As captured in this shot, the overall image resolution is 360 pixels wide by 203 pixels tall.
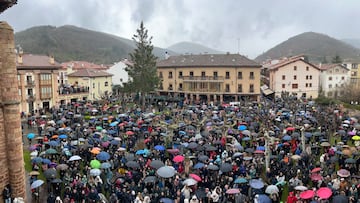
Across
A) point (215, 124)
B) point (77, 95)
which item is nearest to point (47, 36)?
point (77, 95)

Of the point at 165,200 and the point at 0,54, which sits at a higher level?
the point at 0,54

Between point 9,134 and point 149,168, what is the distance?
7371mm

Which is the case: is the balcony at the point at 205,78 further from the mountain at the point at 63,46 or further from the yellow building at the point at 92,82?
the mountain at the point at 63,46

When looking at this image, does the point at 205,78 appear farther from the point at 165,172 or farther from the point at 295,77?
the point at 165,172

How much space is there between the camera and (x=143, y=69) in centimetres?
5181

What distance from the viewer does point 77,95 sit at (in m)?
55.3

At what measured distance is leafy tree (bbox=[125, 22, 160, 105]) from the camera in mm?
51094

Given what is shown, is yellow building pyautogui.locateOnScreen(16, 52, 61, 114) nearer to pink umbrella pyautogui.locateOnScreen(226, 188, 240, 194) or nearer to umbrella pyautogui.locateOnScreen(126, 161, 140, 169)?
umbrella pyautogui.locateOnScreen(126, 161, 140, 169)

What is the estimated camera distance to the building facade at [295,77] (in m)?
59.9

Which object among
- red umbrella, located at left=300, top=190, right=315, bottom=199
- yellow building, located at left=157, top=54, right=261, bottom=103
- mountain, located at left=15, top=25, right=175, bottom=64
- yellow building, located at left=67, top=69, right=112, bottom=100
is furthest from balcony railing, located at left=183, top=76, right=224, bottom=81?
mountain, located at left=15, top=25, right=175, bottom=64

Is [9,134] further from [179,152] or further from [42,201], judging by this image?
[179,152]

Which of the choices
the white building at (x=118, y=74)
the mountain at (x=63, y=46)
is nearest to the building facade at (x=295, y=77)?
the white building at (x=118, y=74)

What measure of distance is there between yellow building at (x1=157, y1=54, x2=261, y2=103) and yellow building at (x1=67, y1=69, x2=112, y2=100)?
12072mm

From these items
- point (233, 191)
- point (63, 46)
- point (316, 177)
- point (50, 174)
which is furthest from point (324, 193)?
point (63, 46)
